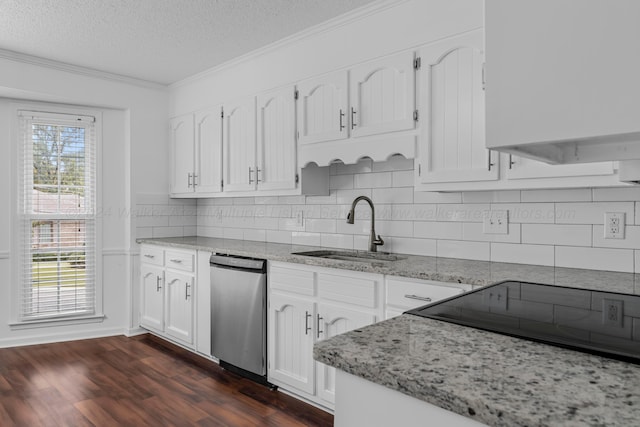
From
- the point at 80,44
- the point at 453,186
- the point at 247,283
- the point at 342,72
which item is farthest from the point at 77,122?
the point at 453,186

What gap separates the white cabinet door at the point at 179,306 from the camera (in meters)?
3.47

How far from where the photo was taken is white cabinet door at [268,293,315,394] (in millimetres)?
2535

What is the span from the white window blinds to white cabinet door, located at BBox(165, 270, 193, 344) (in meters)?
0.91

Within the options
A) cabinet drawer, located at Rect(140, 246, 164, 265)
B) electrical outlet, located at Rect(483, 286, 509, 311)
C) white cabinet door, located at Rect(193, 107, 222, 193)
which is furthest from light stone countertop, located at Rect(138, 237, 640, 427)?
cabinet drawer, located at Rect(140, 246, 164, 265)

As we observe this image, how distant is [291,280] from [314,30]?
1.65 metres

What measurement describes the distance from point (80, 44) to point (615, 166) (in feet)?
11.5

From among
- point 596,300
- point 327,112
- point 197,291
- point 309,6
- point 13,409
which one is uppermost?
point 309,6

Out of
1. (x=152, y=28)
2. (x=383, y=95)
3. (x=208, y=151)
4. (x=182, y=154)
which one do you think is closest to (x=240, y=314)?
(x=208, y=151)

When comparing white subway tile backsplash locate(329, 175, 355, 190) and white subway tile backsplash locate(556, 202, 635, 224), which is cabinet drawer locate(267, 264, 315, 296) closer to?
white subway tile backsplash locate(329, 175, 355, 190)

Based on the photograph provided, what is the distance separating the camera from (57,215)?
394 cm

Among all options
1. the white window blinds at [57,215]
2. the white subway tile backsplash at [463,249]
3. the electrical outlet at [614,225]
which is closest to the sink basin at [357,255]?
the white subway tile backsplash at [463,249]

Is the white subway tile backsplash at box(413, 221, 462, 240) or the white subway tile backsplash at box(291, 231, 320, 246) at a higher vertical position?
the white subway tile backsplash at box(413, 221, 462, 240)

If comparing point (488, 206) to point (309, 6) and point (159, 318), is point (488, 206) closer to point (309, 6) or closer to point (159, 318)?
point (309, 6)

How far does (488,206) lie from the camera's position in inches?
95.5
